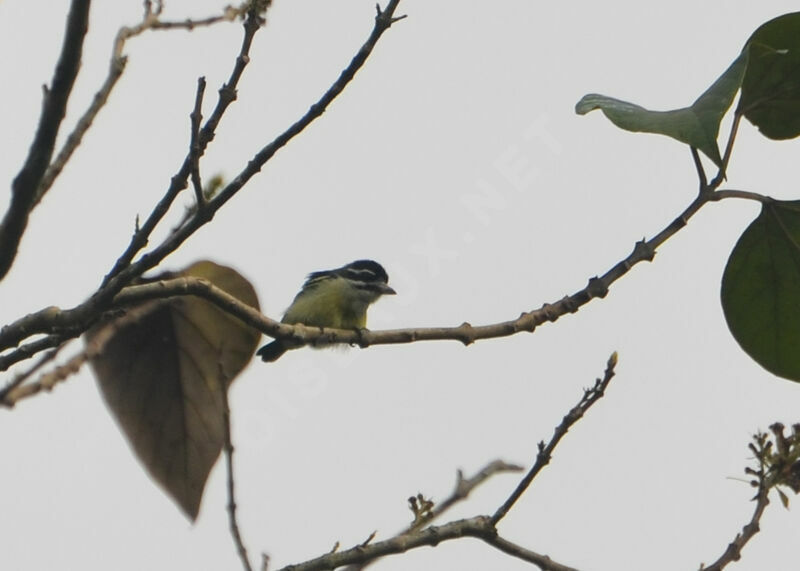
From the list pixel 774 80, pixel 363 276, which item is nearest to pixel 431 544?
pixel 774 80

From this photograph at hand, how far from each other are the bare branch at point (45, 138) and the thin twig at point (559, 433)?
1.49 m

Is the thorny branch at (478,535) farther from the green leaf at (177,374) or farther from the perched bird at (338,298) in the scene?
the perched bird at (338,298)

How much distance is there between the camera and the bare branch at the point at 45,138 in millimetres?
2396

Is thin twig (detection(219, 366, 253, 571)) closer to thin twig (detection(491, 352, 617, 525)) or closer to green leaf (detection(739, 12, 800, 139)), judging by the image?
thin twig (detection(491, 352, 617, 525))

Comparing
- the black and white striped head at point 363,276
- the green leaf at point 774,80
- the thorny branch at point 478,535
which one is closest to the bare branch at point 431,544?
the thorny branch at point 478,535

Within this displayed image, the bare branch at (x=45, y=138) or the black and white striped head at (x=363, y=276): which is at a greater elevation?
the black and white striped head at (x=363, y=276)

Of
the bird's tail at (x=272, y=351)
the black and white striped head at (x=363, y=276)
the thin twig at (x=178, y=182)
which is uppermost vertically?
the black and white striped head at (x=363, y=276)

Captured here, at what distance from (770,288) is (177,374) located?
5.84ft

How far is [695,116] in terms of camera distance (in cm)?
315

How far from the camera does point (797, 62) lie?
12.1 feet

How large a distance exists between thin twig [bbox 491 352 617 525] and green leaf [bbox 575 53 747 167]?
68cm

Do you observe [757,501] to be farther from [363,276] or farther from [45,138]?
[363,276]

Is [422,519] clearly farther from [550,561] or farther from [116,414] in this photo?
[116,414]

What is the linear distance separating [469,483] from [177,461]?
0.92 metres
